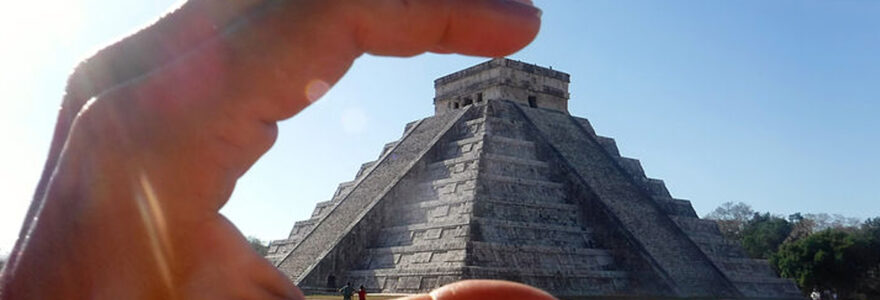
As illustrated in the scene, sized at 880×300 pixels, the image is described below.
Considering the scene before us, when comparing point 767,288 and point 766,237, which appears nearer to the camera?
point 767,288

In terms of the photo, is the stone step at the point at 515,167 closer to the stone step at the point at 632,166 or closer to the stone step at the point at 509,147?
the stone step at the point at 509,147

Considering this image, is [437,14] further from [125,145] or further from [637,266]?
[637,266]

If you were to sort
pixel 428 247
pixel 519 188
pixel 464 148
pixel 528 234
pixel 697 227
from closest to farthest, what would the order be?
1. pixel 428 247
2. pixel 528 234
3. pixel 519 188
4. pixel 464 148
5. pixel 697 227

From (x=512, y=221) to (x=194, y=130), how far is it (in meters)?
18.8

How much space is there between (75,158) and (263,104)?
0.28m

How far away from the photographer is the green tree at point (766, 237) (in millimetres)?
51656

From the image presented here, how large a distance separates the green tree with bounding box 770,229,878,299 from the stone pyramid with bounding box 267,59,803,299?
16.1 m

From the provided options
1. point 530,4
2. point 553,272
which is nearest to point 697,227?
point 553,272

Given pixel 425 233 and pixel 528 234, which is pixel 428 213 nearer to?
pixel 425 233

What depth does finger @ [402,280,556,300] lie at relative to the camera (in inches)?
42.0

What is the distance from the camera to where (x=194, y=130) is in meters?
1.03

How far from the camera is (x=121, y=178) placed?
101 centimetres

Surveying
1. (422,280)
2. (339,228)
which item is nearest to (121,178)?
(422,280)

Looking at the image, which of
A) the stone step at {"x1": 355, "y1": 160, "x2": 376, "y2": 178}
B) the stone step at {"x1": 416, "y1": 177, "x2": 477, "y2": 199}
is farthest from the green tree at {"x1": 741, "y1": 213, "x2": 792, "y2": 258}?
the stone step at {"x1": 416, "y1": 177, "x2": 477, "y2": 199}
